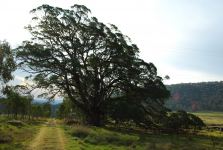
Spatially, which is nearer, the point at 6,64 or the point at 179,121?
the point at 6,64

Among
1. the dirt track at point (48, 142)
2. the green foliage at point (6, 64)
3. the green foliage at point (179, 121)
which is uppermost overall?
the green foliage at point (6, 64)

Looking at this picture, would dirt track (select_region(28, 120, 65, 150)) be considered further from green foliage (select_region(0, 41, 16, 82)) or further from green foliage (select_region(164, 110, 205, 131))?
green foliage (select_region(164, 110, 205, 131))

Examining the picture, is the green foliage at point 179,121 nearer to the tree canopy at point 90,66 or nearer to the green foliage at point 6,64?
the tree canopy at point 90,66

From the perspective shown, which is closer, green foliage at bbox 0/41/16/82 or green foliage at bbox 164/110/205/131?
green foliage at bbox 0/41/16/82

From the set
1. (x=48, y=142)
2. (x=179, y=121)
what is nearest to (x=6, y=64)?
(x=48, y=142)

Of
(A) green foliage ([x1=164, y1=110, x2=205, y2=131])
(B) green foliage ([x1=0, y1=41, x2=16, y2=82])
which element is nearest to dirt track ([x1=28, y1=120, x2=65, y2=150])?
(B) green foliage ([x1=0, y1=41, x2=16, y2=82])

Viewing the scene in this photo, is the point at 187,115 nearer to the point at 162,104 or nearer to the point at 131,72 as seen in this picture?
the point at 162,104

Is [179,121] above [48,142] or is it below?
above

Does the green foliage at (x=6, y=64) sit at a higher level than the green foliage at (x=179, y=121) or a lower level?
higher

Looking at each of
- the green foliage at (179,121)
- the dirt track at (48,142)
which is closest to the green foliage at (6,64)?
the dirt track at (48,142)

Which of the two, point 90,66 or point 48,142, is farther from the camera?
point 90,66

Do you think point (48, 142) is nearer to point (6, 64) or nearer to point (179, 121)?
point (6, 64)

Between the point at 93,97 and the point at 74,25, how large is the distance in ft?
39.8

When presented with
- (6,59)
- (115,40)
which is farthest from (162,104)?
(6,59)
